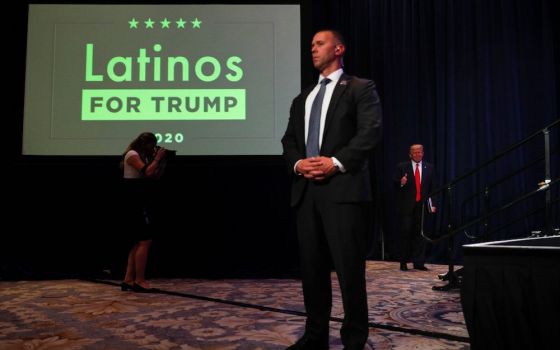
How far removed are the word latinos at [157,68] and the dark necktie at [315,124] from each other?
2.73 m

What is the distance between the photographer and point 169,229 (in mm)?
4762

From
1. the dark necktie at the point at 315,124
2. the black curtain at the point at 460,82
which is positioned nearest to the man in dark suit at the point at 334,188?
the dark necktie at the point at 315,124

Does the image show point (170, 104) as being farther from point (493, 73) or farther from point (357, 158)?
point (493, 73)

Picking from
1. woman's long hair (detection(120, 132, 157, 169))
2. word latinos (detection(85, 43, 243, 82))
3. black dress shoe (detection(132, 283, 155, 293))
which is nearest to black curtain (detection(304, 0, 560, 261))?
word latinos (detection(85, 43, 243, 82))

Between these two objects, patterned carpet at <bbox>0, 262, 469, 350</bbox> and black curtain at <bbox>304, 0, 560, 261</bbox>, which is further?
black curtain at <bbox>304, 0, 560, 261</bbox>

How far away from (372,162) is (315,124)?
477cm

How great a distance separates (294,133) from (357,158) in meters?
0.41

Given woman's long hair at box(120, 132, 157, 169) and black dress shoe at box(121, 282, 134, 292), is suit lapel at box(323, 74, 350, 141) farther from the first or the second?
black dress shoe at box(121, 282, 134, 292)

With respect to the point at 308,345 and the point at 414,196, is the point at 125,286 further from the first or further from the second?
the point at 414,196

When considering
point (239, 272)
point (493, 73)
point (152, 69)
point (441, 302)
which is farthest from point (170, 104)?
point (493, 73)

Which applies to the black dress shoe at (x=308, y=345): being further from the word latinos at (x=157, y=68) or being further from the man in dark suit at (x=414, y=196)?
the man in dark suit at (x=414, y=196)

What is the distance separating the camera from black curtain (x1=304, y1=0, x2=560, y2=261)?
571 centimetres

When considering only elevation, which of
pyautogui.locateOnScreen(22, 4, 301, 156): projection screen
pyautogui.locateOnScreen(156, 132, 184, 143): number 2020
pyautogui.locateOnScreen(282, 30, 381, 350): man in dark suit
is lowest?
pyautogui.locateOnScreen(282, 30, 381, 350): man in dark suit

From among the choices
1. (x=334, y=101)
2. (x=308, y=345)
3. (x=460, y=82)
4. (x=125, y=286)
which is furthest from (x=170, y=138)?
(x=460, y=82)
